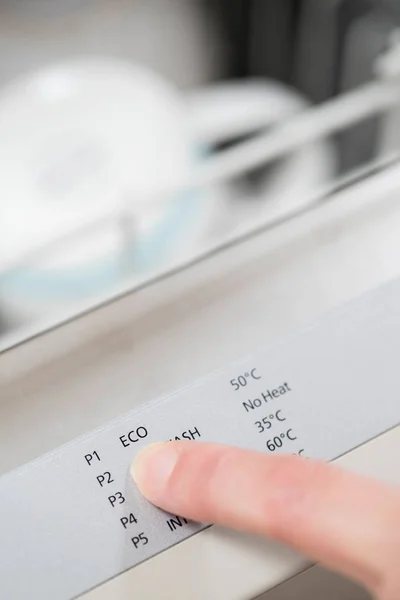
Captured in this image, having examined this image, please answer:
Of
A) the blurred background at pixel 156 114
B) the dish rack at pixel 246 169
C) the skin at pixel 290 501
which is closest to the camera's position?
the skin at pixel 290 501

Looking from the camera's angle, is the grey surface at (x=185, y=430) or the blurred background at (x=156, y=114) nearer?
the grey surface at (x=185, y=430)

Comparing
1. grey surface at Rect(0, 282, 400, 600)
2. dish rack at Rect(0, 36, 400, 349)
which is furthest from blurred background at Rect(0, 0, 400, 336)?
grey surface at Rect(0, 282, 400, 600)

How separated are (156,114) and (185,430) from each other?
49cm

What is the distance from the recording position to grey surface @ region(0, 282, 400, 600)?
371mm

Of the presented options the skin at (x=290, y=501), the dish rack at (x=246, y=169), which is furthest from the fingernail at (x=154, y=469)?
the dish rack at (x=246, y=169)

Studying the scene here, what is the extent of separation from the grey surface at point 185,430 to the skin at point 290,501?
0.04 feet

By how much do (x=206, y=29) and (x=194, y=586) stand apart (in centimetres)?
72

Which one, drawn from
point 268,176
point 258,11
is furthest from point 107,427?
point 258,11

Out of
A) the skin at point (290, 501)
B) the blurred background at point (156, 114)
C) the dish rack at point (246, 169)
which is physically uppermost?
the blurred background at point (156, 114)

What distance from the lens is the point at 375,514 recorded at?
353 mm

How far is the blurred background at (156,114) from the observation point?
694mm

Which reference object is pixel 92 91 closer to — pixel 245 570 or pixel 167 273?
pixel 167 273

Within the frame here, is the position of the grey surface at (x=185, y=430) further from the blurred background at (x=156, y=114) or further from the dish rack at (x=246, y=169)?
the blurred background at (x=156, y=114)

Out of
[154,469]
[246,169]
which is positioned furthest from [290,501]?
[246,169]
